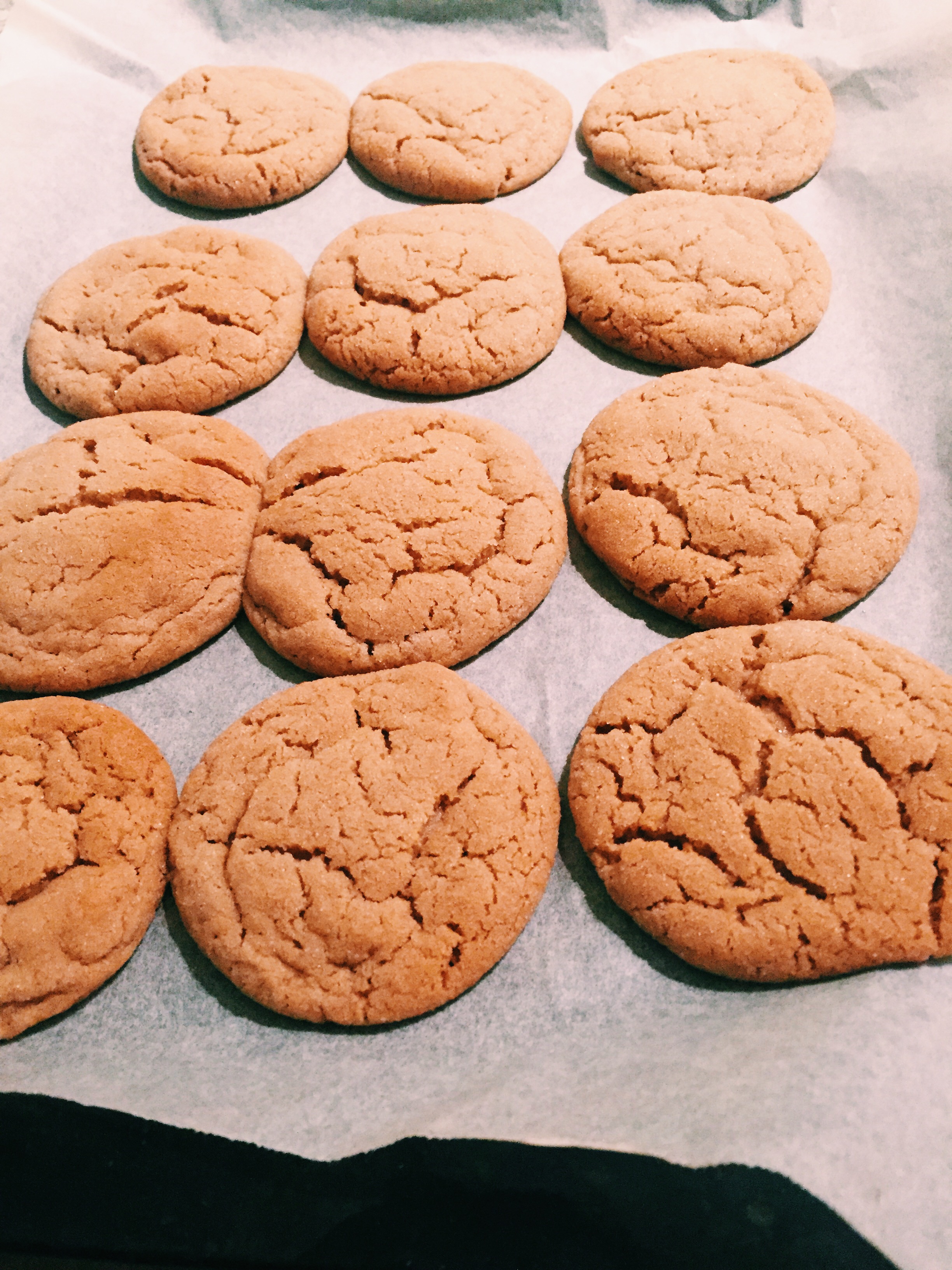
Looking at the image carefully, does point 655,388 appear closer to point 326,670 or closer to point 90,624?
point 326,670

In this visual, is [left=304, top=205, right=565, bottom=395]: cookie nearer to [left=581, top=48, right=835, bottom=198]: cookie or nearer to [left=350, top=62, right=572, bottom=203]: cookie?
[left=350, top=62, right=572, bottom=203]: cookie

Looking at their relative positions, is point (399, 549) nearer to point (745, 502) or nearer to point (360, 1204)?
point (745, 502)

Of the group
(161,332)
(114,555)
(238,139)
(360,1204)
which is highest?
(238,139)

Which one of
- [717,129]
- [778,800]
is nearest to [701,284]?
[717,129]

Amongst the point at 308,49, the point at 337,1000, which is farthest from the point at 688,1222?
the point at 308,49

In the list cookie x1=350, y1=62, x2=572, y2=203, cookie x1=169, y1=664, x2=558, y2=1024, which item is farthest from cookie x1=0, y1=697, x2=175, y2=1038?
cookie x1=350, y1=62, x2=572, y2=203
